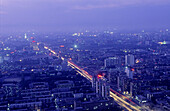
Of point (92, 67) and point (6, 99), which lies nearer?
point (6, 99)

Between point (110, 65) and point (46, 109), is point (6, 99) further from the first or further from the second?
point (110, 65)

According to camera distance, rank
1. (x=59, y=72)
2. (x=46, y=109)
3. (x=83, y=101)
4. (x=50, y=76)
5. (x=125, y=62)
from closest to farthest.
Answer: (x=46, y=109), (x=83, y=101), (x=50, y=76), (x=59, y=72), (x=125, y=62)

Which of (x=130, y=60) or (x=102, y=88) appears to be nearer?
(x=102, y=88)

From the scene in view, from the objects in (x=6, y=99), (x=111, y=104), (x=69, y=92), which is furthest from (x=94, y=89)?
(x=6, y=99)

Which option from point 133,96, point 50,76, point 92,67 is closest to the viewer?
point 133,96

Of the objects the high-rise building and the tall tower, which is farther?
the high-rise building

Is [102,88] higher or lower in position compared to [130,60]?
lower

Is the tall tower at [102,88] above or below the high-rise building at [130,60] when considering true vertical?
below

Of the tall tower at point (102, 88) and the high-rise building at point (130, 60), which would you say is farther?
the high-rise building at point (130, 60)

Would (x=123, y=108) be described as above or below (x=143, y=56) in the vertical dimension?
below

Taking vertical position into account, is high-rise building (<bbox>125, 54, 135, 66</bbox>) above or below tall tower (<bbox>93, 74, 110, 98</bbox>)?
above

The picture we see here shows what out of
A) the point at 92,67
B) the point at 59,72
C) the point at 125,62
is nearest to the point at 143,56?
the point at 125,62
